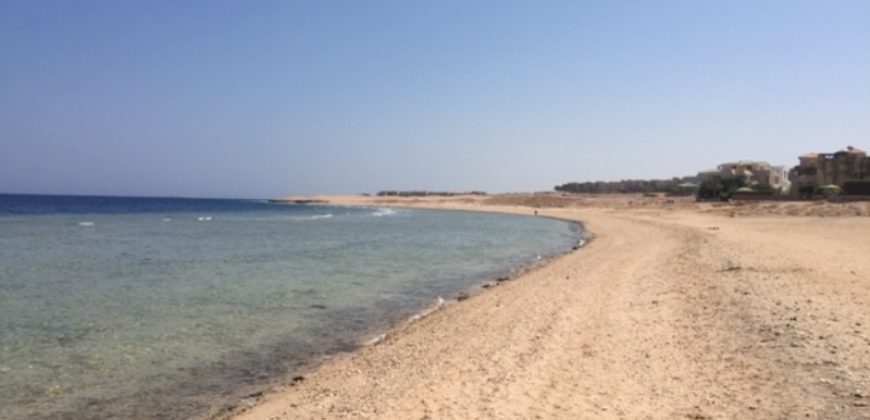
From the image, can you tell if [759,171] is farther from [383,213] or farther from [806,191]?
[383,213]

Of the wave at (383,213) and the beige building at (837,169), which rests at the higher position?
the beige building at (837,169)

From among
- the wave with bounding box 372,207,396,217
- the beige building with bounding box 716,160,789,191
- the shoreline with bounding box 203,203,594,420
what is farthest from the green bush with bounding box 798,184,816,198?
the shoreline with bounding box 203,203,594,420

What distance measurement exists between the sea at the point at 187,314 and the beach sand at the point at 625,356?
1.13 m

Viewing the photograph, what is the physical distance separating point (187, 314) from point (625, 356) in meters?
8.29

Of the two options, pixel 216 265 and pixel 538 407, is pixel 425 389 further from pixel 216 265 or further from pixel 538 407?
pixel 216 265

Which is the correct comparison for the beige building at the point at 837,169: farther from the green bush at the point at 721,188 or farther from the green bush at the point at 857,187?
the green bush at the point at 857,187

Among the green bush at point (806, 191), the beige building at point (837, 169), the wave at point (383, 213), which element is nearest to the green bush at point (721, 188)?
the beige building at point (837, 169)

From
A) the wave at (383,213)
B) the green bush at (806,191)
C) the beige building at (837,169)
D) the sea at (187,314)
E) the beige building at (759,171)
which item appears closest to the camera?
the sea at (187,314)

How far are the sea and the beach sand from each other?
1.13 meters

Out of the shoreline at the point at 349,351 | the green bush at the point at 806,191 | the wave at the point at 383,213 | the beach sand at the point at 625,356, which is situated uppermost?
the green bush at the point at 806,191

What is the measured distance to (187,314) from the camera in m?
11.8

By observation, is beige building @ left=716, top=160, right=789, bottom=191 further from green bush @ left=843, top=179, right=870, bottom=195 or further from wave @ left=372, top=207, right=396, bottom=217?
wave @ left=372, top=207, right=396, bottom=217

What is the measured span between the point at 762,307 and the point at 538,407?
585 centimetres

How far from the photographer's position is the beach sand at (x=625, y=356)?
5.79m
